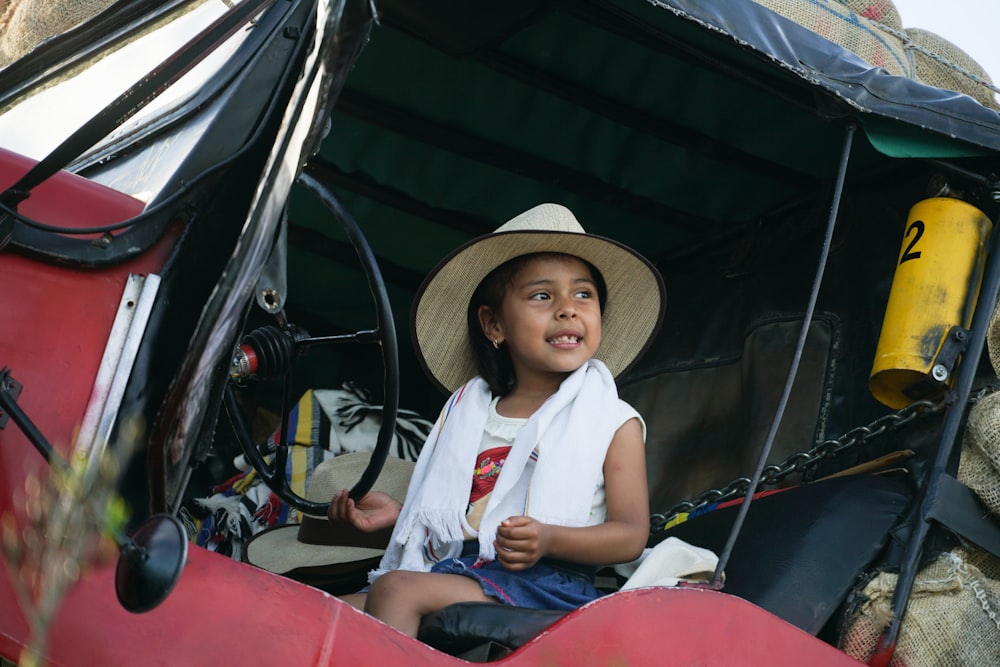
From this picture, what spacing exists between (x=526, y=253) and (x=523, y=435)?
1.86 ft

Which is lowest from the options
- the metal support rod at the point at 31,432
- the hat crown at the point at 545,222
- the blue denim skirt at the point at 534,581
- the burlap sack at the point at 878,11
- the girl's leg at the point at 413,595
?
the girl's leg at the point at 413,595

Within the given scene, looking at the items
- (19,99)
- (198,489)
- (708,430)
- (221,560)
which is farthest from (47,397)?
(708,430)

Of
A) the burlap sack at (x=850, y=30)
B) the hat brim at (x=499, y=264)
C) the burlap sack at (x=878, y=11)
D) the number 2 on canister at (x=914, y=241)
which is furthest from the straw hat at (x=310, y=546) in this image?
the burlap sack at (x=878, y=11)

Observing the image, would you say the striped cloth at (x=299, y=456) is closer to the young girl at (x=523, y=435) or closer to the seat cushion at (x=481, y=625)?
the young girl at (x=523, y=435)

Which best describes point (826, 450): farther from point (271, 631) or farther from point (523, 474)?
point (271, 631)

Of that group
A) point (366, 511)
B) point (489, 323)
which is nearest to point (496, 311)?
point (489, 323)

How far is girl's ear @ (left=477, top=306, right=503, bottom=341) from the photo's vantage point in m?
2.83

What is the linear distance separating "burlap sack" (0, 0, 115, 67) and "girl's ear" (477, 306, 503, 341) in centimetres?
307

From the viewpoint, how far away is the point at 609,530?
2.21 m

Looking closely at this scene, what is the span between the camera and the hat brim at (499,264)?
2.74m

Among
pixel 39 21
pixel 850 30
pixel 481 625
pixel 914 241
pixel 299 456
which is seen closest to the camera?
pixel 481 625

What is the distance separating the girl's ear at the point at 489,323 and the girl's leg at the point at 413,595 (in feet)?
2.80

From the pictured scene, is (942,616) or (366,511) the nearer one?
(942,616)

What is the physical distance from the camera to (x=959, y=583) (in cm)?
234
